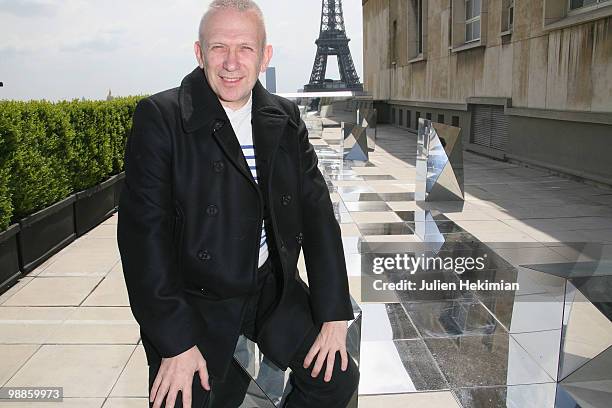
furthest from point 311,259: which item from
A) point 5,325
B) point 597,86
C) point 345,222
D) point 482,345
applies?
point 597,86

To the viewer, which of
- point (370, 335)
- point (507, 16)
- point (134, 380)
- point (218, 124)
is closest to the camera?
point (218, 124)

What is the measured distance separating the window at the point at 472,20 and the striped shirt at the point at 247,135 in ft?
50.3

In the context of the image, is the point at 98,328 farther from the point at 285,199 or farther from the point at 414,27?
the point at 414,27

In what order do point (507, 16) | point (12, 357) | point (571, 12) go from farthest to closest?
point (507, 16) → point (571, 12) → point (12, 357)

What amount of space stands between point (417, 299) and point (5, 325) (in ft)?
10.3

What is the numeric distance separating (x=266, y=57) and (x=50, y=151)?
4.82 meters

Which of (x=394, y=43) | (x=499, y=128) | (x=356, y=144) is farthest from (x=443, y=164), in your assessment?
(x=394, y=43)

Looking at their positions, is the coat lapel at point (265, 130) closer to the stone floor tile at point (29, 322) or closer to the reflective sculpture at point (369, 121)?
the stone floor tile at point (29, 322)

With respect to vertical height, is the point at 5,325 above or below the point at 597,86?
below

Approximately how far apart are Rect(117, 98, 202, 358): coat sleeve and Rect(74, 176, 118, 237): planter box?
5.34 meters

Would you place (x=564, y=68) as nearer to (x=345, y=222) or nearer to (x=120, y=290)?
(x=345, y=222)

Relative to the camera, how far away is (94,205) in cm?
733

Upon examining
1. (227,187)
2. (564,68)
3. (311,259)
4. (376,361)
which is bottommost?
(376,361)

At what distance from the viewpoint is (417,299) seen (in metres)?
4.65
